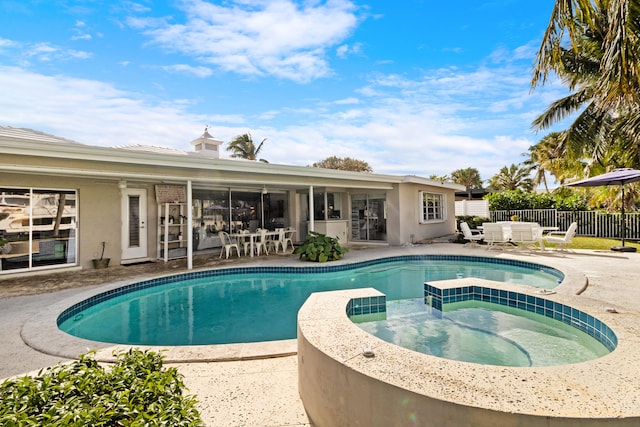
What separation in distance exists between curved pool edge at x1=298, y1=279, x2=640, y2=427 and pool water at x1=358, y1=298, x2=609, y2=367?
2.98ft

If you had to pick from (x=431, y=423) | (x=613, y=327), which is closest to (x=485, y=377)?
(x=431, y=423)

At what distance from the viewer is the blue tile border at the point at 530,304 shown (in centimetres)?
318

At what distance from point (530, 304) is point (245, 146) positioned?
26193 millimetres

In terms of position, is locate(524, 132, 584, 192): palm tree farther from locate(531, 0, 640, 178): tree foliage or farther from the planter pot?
the planter pot

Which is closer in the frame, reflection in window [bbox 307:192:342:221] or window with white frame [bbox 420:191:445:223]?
reflection in window [bbox 307:192:342:221]

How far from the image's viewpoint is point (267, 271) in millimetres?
8656

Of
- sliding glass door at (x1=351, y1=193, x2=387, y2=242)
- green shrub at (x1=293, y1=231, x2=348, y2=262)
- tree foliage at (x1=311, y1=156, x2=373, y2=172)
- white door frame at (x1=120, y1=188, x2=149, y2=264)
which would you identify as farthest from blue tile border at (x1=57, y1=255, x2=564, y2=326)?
tree foliage at (x1=311, y1=156, x2=373, y2=172)

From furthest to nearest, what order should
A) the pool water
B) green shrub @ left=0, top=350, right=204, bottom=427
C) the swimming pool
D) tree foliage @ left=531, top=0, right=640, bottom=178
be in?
tree foliage @ left=531, top=0, right=640, bottom=178, the swimming pool, the pool water, green shrub @ left=0, top=350, right=204, bottom=427

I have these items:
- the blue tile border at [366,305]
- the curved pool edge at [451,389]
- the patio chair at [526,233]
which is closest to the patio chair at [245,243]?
the blue tile border at [366,305]

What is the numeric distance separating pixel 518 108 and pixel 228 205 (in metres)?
12.1

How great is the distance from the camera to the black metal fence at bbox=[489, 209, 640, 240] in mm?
13484

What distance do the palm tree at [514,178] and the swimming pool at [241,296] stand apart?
28.5 meters

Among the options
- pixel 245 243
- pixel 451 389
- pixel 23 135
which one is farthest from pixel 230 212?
pixel 451 389

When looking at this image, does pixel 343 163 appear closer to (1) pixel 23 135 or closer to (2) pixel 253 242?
(2) pixel 253 242
